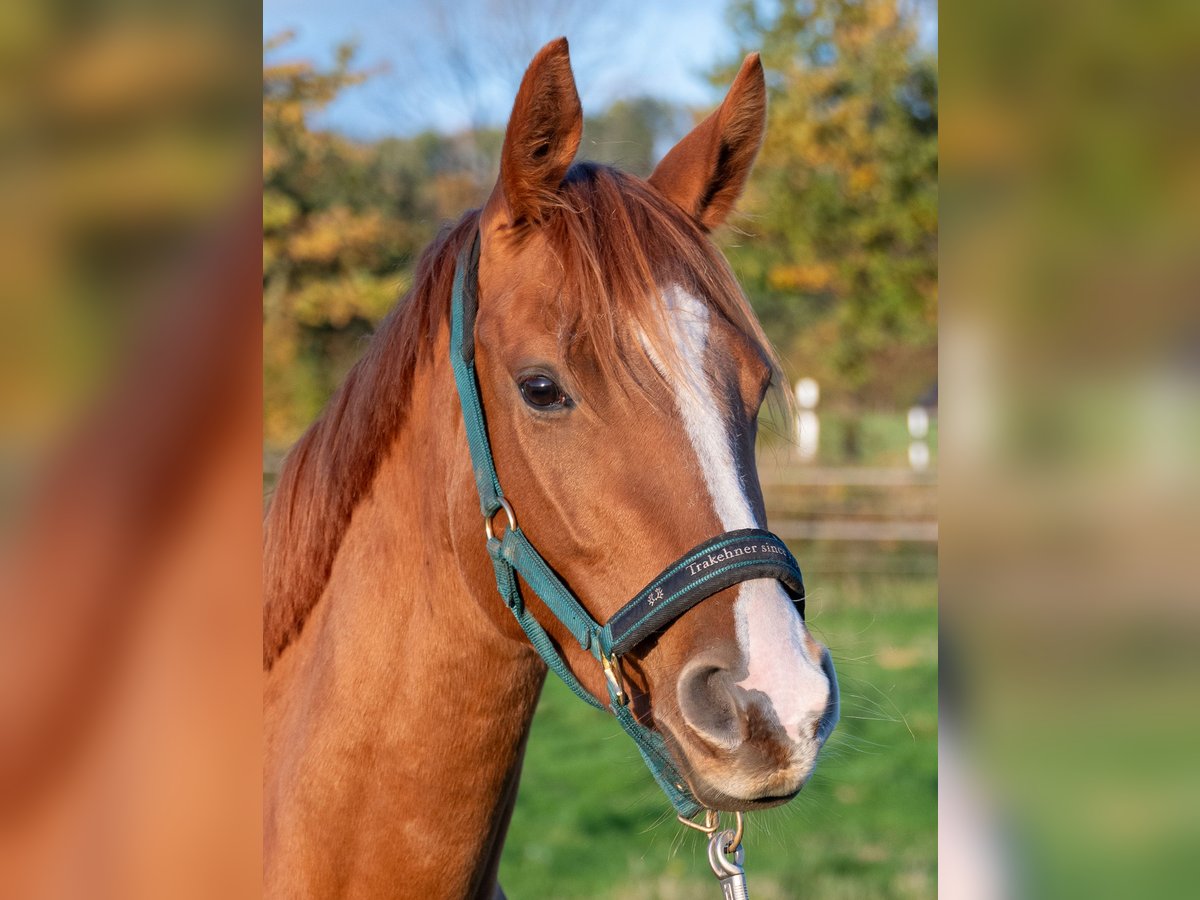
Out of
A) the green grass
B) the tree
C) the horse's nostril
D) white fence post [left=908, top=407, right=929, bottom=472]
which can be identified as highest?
the horse's nostril

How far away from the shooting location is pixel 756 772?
1498 millimetres

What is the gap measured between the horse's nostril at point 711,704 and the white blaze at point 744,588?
5 centimetres

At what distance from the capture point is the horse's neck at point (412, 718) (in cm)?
185

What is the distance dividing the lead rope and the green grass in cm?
203

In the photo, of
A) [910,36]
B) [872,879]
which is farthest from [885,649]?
[910,36]

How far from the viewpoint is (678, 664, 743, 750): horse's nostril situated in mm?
1508

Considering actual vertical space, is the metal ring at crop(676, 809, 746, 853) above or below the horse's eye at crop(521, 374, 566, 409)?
below

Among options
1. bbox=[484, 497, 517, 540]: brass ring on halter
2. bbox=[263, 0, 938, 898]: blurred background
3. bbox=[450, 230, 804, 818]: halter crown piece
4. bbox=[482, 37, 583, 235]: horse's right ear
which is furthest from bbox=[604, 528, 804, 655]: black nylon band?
bbox=[263, 0, 938, 898]: blurred background

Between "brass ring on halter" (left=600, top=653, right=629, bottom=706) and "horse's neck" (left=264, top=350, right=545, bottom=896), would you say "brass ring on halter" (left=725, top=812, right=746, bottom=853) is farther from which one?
"horse's neck" (left=264, top=350, right=545, bottom=896)

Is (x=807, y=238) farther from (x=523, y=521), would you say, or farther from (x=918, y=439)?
(x=523, y=521)
